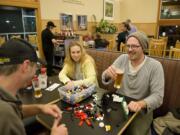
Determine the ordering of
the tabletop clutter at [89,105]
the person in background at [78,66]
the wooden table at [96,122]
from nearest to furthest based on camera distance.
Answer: the wooden table at [96,122] < the tabletop clutter at [89,105] < the person in background at [78,66]

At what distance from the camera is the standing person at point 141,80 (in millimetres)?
1566

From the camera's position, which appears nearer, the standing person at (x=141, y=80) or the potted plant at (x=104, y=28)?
the standing person at (x=141, y=80)

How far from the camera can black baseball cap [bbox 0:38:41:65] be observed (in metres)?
0.89

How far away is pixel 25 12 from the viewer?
4.53 m

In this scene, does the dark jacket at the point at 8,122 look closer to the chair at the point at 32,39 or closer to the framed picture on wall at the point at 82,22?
the chair at the point at 32,39

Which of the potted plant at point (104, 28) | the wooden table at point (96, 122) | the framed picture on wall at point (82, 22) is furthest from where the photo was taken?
the potted plant at point (104, 28)

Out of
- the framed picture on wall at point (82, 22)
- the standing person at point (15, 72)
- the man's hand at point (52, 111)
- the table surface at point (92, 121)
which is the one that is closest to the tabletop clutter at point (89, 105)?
the table surface at point (92, 121)

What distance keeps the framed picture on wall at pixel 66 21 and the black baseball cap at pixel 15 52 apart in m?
4.59

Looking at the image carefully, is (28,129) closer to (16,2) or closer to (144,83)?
(144,83)

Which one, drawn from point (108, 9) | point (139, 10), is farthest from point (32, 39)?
point (139, 10)

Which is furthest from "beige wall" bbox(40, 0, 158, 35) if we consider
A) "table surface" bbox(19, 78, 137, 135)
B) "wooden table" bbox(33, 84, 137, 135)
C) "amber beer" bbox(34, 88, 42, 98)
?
"wooden table" bbox(33, 84, 137, 135)

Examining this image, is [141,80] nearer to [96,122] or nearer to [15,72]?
[96,122]

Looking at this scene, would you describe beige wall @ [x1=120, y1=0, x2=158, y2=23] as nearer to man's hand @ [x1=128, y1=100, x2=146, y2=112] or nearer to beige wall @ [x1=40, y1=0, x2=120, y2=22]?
beige wall @ [x1=40, y1=0, x2=120, y2=22]

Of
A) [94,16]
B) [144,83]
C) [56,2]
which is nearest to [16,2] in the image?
[56,2]
